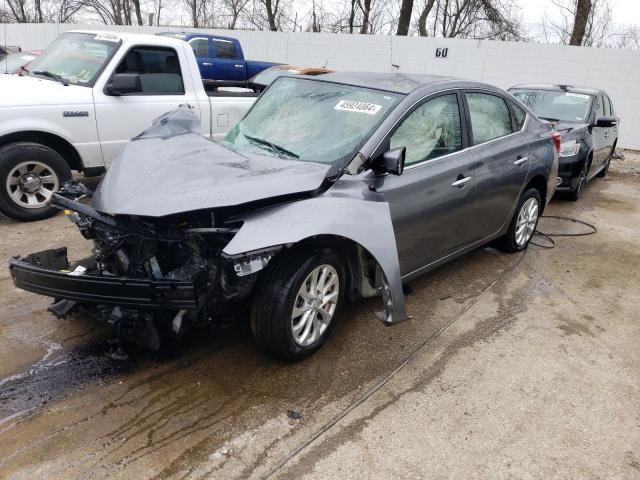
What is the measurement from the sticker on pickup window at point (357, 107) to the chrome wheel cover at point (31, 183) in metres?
3.37

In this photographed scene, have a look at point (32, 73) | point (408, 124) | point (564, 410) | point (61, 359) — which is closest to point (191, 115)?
point (408, 124)

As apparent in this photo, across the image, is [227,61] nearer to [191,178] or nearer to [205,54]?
[205,54]

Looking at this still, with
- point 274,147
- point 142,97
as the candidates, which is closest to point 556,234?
point 274,147

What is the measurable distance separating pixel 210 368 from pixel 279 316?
615 mm

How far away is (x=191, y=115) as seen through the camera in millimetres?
4379

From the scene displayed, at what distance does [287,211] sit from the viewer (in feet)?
9.43

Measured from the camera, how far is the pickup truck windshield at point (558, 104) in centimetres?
820

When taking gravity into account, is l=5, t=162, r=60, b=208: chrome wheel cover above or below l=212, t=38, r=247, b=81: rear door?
below

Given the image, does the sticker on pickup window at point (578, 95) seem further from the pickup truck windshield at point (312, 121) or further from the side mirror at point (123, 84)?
the side mirror at point (123, 84)

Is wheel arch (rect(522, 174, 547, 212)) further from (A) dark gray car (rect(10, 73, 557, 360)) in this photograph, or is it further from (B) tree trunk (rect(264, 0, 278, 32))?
(B) tree trunk (rect(264, 0, 278, 32))

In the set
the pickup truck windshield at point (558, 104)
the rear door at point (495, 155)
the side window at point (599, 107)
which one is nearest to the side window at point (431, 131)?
the rear door at point (495, 155)

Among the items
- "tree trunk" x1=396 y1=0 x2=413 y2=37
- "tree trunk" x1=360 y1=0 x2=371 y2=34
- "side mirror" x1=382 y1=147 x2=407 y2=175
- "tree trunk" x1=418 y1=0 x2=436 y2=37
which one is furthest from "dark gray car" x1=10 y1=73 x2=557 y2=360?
"tree trunk" x1=360 y1=0 x2=371 y2=34

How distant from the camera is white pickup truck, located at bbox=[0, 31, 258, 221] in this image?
17.3ft

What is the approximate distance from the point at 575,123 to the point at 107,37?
6.74 meters
